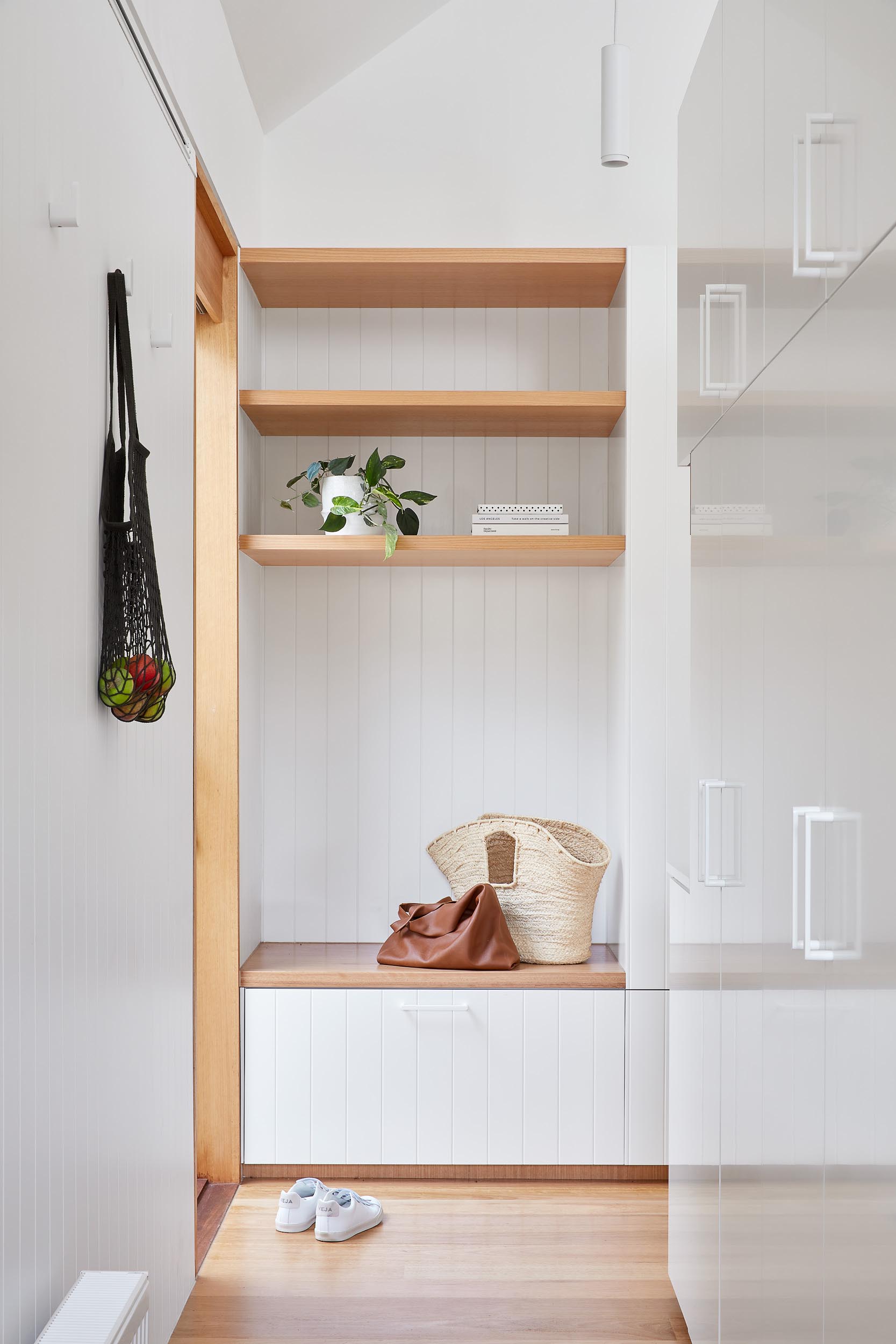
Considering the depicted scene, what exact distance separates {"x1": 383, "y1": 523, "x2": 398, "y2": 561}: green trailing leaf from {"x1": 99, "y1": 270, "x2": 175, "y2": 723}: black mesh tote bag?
1.14m

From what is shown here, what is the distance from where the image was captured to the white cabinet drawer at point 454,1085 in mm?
2771

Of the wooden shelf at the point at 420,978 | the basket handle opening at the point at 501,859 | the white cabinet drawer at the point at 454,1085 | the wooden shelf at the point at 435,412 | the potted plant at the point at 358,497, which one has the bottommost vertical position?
the white cabinet drawer at the point at 454,1085

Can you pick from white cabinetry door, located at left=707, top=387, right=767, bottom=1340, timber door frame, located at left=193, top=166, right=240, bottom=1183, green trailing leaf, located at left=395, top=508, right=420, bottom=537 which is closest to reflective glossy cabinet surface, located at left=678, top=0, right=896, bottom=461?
white cabinetry door, located at left=707, top=387, right=767, bottom=1340

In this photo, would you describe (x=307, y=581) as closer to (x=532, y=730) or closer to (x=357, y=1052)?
(x=532, y=730)

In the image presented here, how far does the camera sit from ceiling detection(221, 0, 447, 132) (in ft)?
8.81

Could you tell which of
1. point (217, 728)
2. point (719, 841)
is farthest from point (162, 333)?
point (719, 841)

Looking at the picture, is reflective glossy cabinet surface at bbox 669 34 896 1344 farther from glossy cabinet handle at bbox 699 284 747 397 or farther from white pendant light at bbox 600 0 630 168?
white pendant light at bbox 600 0 630 168

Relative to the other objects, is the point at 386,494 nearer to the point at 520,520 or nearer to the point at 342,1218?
the point at 520,520

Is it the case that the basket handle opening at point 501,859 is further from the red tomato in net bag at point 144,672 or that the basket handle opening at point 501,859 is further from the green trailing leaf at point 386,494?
the red tomato in net bag at point 144,672

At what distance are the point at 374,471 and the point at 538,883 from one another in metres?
1.18

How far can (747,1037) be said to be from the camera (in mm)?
1639

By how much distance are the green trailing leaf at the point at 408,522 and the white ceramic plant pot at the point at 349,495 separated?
0.35 feet

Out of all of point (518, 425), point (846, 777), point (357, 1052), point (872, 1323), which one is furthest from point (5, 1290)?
point (518, 425)

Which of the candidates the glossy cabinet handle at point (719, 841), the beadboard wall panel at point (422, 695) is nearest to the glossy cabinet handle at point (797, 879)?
the glossy cabinet handle at point (719, 841)
